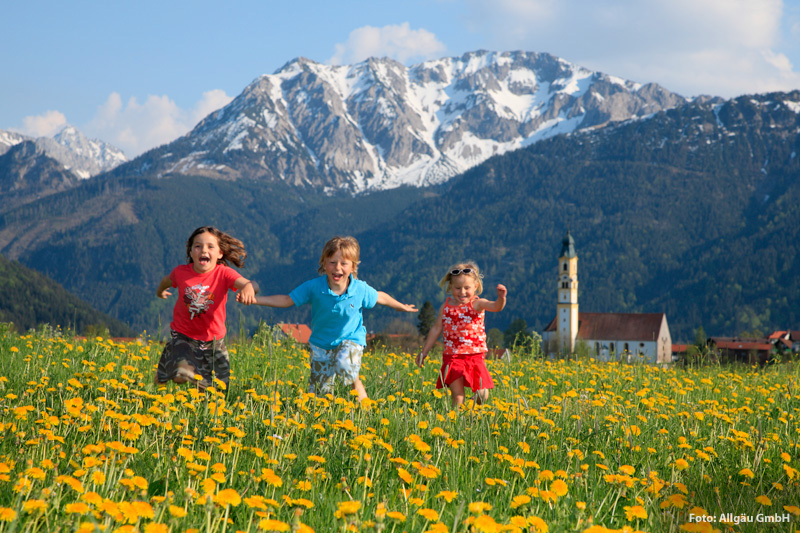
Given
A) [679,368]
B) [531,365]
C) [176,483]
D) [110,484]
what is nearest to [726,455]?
[176,483]

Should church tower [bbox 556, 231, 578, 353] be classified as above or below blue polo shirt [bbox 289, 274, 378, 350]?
above

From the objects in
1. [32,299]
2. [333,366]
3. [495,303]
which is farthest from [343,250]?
[32,299]

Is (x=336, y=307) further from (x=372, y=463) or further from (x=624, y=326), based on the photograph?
(x=624, y=326)

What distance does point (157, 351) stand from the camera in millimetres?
7801

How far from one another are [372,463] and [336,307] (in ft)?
8.33

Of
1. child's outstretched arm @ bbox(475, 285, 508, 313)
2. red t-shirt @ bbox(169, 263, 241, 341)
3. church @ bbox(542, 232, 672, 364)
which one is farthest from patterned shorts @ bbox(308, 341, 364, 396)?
church @ bbox(542, 232, 672, 364)

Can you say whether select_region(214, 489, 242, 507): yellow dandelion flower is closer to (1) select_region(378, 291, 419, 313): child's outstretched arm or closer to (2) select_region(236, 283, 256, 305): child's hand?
(2) select_region(236, 283, 256, 305): child's hand

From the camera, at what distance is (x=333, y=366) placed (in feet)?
19.7

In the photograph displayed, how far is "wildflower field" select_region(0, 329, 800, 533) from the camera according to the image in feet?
8.51

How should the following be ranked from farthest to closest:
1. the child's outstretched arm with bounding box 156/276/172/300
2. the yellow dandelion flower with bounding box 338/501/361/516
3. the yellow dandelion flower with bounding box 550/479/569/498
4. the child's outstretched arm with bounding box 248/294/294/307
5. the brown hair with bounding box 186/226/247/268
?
1. the brown hair with bounding box 186/226/247/268
2. the child's outstretched arm with bounding box 156/276/172/300
3. the child's outstretched arm with bounding box 248/294/294/307
4. the yellow dandelion flower with bounding box 550/479/569/498
5. the yellow dandelion flower with bounding box 338/501/361/516

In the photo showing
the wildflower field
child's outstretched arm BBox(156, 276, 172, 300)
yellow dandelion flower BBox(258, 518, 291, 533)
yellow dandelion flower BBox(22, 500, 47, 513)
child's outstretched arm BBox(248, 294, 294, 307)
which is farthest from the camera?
child's outstretched arm BBox(156, 276, 172, 300)

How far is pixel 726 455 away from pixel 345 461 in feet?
8.66

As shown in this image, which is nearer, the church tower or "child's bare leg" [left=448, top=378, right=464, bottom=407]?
"child's bare leg" [left=448, top=378, right=464, bottom=407]

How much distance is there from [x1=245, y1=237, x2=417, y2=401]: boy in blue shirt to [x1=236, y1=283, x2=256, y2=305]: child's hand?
645 millimetres
